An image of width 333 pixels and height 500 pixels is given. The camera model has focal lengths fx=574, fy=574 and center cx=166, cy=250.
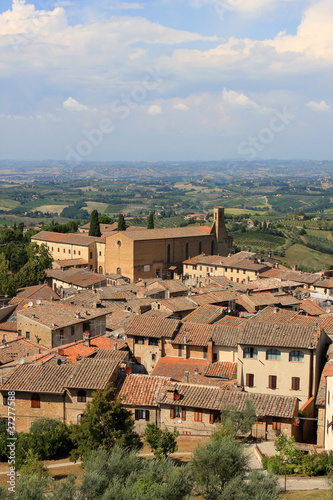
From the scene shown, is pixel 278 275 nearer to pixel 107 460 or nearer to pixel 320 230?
pixel 107 460

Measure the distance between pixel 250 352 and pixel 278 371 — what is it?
4.07 feet

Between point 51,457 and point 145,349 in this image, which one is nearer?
point 51,457

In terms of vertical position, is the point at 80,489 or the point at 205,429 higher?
the point at 80,489

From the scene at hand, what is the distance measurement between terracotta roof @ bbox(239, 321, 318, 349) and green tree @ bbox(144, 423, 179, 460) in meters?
5.71

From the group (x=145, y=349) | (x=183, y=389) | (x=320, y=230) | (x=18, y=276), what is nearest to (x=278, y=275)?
(x=18, y=276)

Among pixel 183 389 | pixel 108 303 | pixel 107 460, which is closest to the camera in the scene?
pixel 107 460

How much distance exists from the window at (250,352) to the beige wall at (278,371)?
113mm

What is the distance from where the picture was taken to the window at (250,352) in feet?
71.5

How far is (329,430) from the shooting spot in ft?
59.0

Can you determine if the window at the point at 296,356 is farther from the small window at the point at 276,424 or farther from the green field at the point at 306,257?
the green field at the point at 306,257

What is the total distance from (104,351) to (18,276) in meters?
27.0

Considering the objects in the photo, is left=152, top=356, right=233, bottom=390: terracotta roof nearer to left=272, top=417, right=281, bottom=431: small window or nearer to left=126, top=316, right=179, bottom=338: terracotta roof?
left=126, top=316, right=179, bottom=338: terracotta roof

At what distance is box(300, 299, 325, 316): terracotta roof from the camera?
33219 mm

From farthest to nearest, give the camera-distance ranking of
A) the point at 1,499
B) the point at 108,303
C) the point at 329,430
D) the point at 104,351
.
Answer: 1. the point at 108,303
2. the point at 104,351
3. the point at 329,430
4. the point at 1,499
